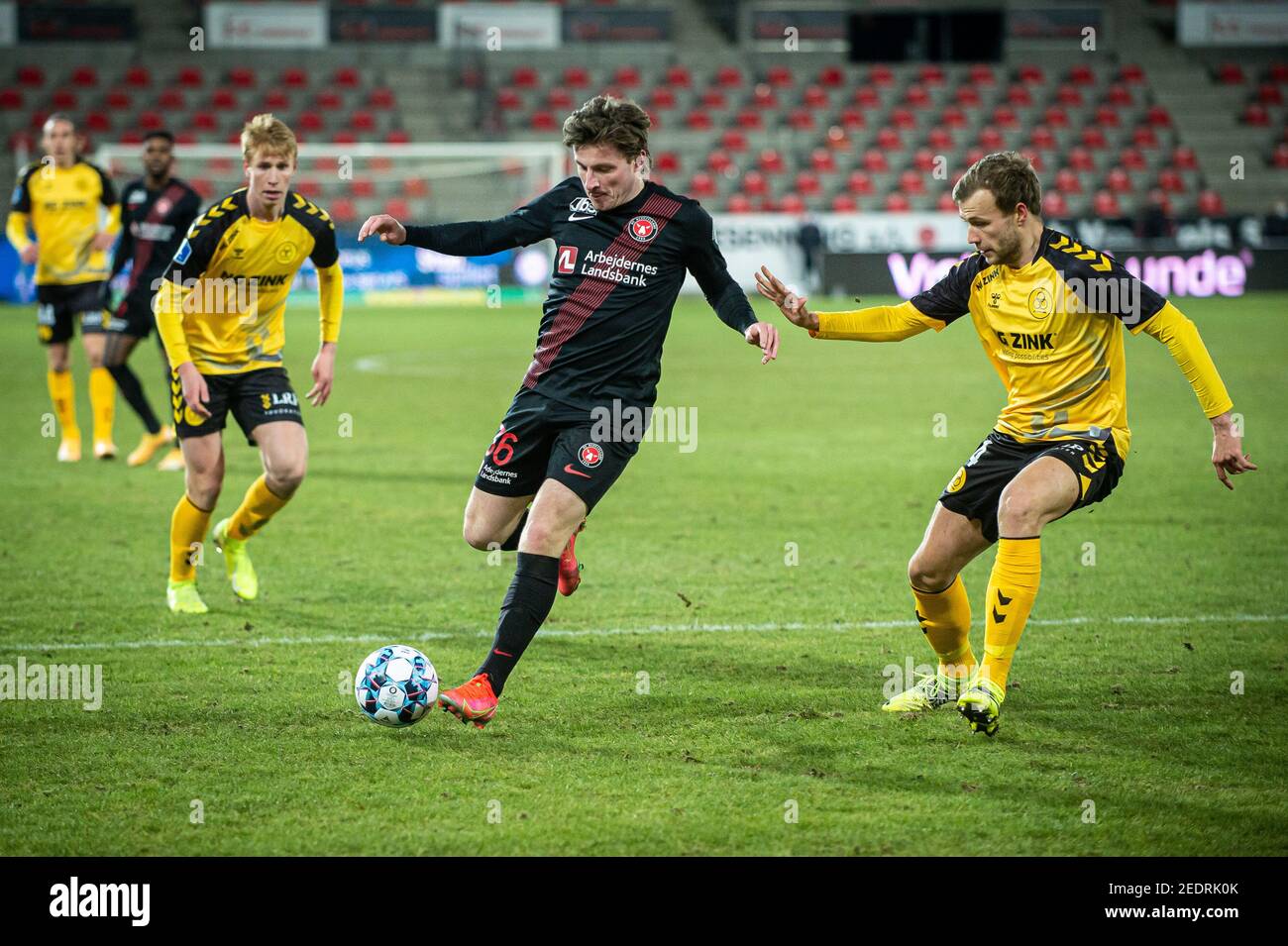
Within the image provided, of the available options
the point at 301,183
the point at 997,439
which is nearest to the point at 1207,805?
the point at 997,439

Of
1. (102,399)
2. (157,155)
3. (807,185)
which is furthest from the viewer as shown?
(807,185)

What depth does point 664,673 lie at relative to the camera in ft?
19.1

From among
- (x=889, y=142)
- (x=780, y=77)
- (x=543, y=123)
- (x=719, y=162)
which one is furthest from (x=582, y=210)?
(x=780, y=77)

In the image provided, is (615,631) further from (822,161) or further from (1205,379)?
(822,161)

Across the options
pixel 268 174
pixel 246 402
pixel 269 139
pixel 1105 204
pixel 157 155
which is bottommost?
pixel 246 402

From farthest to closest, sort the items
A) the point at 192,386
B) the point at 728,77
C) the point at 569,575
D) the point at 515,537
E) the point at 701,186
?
the point at 728,77
the point at 701,186
the point at 192,386
the point at 569,575
the point at 515,537

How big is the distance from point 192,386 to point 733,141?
30887 mm

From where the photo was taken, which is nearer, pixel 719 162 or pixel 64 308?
pixel 64 308

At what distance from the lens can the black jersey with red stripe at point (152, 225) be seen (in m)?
10.5

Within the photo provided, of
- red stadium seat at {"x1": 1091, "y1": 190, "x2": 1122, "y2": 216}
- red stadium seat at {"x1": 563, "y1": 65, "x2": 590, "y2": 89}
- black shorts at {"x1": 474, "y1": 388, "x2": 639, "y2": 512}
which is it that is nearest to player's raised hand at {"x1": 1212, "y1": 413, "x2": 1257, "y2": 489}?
black shorts at {"x1": 474, "y1": 388, "x2": 639, "y2": 512}

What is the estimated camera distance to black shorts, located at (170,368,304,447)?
22.2ft

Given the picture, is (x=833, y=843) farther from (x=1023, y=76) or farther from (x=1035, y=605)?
(x=1023, y=76)

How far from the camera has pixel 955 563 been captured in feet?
17.2
